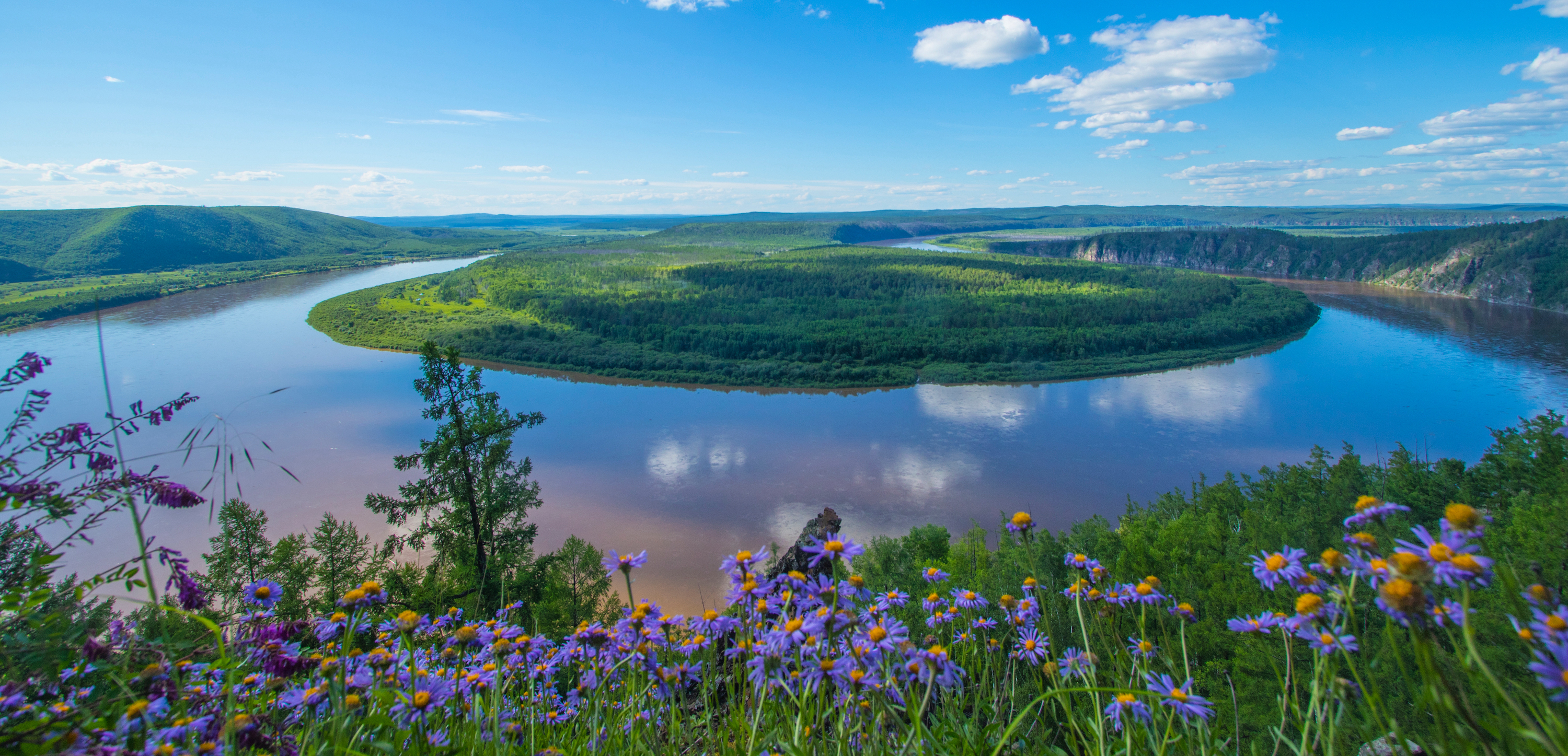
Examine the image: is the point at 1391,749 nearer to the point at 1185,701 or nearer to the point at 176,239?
the point at 1185,701

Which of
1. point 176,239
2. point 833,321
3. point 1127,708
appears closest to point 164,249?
point 176,239

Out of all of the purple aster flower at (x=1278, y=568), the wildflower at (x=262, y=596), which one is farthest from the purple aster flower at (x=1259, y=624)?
the wildflower at (x=262, y=596)

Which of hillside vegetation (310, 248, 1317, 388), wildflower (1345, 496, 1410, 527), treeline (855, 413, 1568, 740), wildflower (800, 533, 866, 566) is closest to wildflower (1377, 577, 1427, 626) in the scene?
wildflower (1345, 496, 1410, 527)

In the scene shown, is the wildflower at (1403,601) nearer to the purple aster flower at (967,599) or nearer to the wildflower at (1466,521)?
the wildflower at (1466,521)

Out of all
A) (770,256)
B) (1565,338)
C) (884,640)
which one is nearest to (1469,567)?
(884,640)

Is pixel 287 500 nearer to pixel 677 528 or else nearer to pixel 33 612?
pixel 677 528

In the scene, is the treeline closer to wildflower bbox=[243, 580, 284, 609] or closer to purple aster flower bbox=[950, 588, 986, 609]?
purple aster flower bbox=[950, 588, 986, 609]
